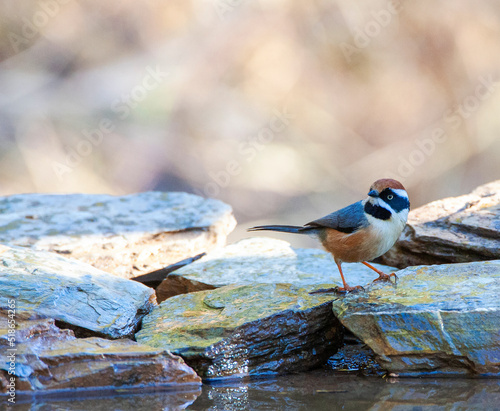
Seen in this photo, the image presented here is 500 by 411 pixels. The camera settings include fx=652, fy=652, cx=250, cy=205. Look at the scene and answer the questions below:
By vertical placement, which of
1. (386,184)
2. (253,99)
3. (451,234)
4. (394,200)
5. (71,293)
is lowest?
(71,293)

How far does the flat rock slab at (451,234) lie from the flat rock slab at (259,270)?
0.25m

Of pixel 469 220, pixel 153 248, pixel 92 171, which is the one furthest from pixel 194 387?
pixel 92 171

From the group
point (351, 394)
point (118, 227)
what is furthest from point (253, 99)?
point (351, 394)

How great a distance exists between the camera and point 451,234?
5.11 metres

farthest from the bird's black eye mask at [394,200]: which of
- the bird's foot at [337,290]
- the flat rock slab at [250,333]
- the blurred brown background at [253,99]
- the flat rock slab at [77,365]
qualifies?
the blurred brown background at [253,99]

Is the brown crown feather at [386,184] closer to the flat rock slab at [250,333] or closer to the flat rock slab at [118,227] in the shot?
the flat rock slab at [250,333]

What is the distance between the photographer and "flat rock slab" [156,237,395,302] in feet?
16.8

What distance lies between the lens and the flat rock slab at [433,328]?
365cm

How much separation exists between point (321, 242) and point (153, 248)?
5.41 feet

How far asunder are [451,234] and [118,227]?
286 cm

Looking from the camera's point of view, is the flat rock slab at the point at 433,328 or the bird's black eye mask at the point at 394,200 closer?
the flat rock slab at the point at 433,328

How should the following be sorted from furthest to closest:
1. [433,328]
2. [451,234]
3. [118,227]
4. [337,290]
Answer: [118,227] < [451,234] < [337,290] < [433,328]

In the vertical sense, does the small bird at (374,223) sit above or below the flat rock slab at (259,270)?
above

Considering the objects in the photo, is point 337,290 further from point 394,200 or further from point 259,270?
point 259,270
